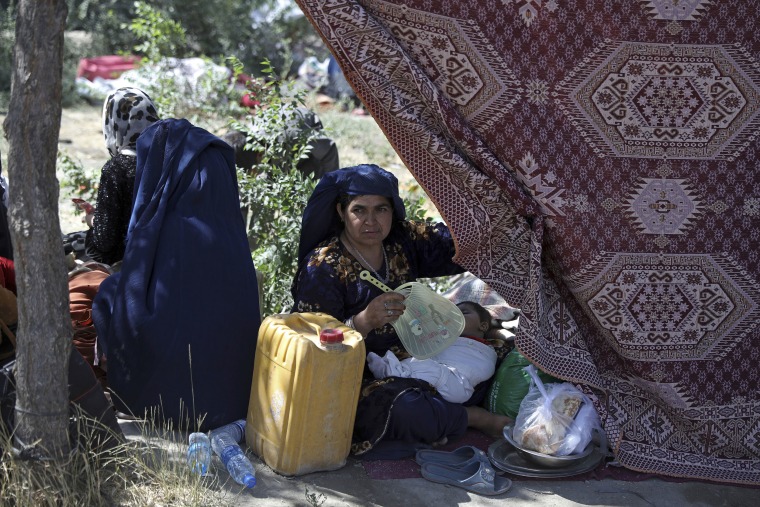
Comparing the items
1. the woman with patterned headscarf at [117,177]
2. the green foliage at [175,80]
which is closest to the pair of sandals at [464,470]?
the woman with patterned headscarf at [117,177]

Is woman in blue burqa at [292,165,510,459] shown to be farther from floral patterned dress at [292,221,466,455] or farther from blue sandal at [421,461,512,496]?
blue sandal at [421,461,512,496]

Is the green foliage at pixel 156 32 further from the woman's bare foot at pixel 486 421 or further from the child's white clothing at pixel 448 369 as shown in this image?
the woman's bare foot at pixel 486 421

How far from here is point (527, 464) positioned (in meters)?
3.94

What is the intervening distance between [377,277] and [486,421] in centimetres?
79

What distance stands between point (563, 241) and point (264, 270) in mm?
1865

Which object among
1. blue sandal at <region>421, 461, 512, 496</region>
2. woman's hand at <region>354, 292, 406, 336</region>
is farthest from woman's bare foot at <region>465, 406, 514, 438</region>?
woman's hand at <region>354, 292, 406, 336</region>

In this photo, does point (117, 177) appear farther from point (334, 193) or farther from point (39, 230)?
point (39, 230)

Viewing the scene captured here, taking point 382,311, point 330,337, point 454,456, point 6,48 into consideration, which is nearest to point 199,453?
point 330,337

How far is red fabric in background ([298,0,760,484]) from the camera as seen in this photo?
154 inches

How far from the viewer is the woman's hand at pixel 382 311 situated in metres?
3.94

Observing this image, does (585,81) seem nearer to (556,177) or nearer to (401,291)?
(556,177)

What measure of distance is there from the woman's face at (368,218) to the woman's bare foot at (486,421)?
862 mm

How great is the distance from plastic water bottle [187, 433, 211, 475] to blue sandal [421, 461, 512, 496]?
2.78 ft

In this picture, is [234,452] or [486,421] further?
[486,421]
